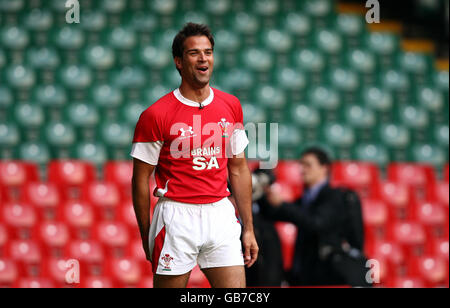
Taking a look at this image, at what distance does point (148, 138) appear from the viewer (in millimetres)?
1803

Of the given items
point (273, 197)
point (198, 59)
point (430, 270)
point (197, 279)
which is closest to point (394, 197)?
point (430, 270)

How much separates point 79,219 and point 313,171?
2.12m

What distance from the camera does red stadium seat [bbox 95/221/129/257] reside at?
4.27m

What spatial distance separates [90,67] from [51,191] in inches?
41.7

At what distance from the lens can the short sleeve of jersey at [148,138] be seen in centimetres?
180

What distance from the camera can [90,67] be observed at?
15.9ft

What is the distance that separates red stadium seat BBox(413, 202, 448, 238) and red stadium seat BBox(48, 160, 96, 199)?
2.42 metres

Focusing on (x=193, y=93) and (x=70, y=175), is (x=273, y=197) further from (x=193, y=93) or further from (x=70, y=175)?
(x=70, y=175)

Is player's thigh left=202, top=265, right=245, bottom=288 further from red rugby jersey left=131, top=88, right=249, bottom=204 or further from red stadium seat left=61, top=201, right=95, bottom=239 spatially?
red stadium seat left=61, top=201, right=95, bottom=239

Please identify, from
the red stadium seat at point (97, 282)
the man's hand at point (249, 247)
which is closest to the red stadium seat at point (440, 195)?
the red stadium seat at point (97, 282)

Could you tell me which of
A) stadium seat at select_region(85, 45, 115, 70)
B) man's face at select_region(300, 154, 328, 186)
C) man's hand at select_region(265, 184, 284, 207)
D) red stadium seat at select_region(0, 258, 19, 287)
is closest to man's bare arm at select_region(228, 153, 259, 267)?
man's hand at select_region(265, 184, 284, 207)

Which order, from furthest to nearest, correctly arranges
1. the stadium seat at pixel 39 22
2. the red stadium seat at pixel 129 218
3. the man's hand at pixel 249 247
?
1. the stadium seat at pixel 39 22
2. the red stadium seat at pixel 129 218
3. the man's hand at pixel 249 247

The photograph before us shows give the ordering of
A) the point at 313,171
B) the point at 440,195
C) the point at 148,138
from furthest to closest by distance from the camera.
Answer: the point at 440,195 → the point at 313,171 → the point at 148,138

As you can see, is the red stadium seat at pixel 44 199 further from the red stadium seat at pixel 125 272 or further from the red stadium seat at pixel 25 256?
the red stadium seat at pixel 125 272
